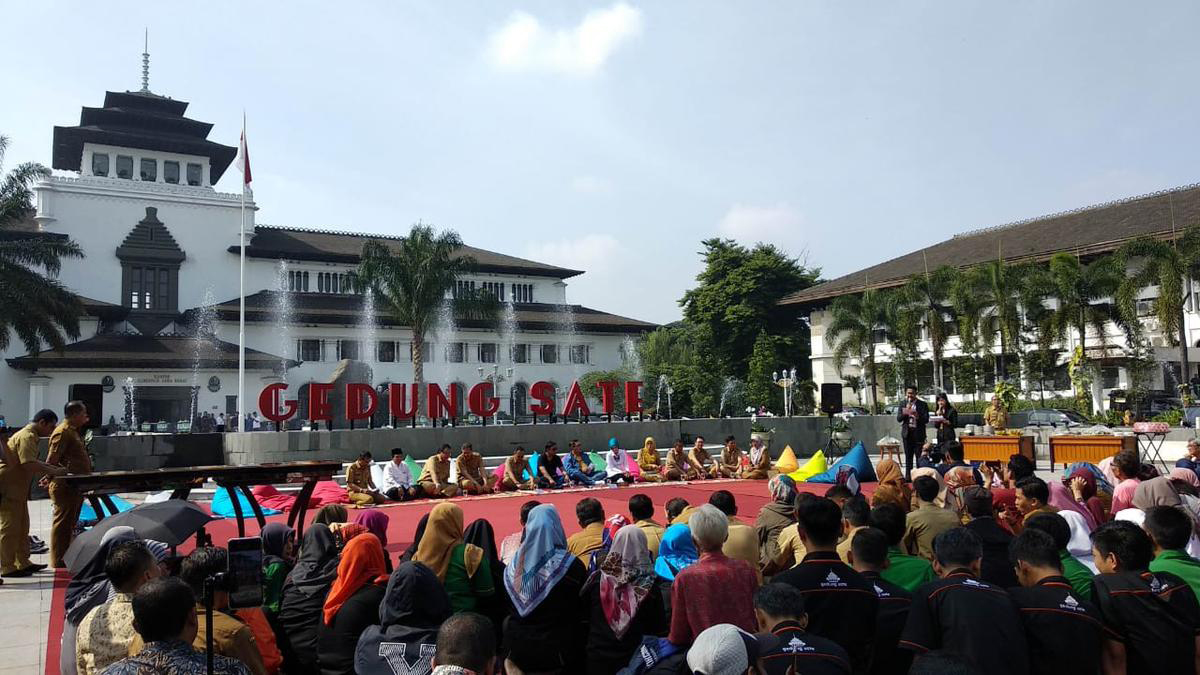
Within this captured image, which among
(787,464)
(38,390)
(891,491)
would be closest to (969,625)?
(891,491)

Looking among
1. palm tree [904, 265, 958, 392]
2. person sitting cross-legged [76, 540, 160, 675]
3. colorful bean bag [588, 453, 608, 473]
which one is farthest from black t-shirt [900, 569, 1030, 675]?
palm tree [904, 265, 958, 392]

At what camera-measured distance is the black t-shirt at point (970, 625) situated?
3.73 m

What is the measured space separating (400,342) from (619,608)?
44.9 metres

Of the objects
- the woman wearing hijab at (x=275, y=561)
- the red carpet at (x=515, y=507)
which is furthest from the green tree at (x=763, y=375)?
the woman wearing hijab at (x=275, y=561)

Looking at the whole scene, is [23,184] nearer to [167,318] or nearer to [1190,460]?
[167,318]

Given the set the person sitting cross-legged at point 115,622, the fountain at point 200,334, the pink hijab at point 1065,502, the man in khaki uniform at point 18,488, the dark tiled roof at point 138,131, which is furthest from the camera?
the dark tiled roof at point 138,131

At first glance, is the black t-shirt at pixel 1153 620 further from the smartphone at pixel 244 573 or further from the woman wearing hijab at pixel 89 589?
the woman wearing hijab at pixel 89 589

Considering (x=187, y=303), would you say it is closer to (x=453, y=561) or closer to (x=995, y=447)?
(x=995, y=447)

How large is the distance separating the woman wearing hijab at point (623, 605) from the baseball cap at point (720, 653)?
58.9 inches

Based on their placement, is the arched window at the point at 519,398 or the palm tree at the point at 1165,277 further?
the arched window at the point at 519,398

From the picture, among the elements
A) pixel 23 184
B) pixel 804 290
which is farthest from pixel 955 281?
pixel 23 184

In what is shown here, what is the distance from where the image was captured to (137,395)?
39031mm

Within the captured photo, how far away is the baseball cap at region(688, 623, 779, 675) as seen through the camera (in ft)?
10.0

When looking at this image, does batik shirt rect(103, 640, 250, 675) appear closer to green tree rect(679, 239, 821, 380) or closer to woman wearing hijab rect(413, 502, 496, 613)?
woman wearing hijab rect(413, 502, 496, 613)
